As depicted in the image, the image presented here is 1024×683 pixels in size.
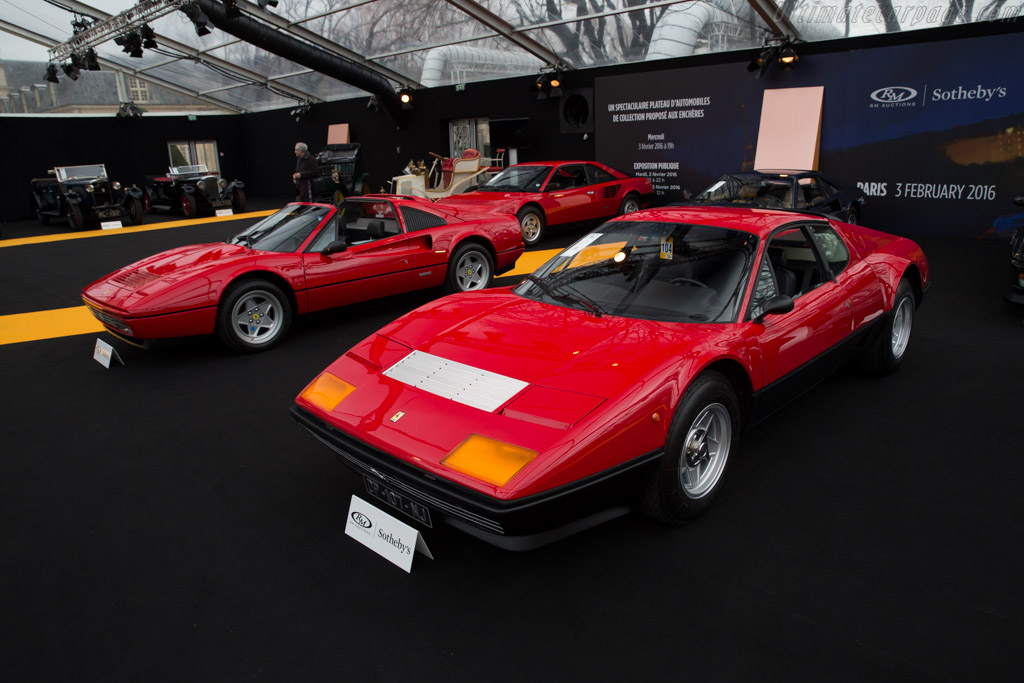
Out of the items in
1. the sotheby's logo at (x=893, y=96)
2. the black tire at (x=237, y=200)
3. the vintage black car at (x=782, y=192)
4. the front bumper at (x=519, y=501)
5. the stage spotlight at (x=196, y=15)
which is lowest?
the front bumper at (x=519, y=501)

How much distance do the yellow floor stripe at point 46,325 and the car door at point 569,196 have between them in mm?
6003

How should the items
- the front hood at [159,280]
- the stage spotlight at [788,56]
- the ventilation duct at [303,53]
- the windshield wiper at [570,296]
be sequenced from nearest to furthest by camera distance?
1. the windshield wiper at [570,296]
2. the front hood at [159,280]
3. the stage spotlight at [788,56]
4. the ventilation duct at [303,53]

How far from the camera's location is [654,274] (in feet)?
9.86

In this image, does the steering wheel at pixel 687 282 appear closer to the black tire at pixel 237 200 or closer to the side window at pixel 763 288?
the side window at pixel 763 288

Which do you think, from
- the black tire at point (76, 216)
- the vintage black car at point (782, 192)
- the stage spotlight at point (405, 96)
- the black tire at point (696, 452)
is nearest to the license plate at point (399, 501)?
the black tire at point (696, 452)

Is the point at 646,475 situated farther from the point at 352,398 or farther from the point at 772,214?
the point at 772,214

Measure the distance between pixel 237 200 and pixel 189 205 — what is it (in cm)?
109

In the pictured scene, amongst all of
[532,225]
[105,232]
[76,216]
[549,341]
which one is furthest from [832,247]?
[76,216]

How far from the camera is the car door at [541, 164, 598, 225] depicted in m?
9.55

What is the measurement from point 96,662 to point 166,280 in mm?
3267

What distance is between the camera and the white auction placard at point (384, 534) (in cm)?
225

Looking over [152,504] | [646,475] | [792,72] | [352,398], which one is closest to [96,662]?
[152,504]

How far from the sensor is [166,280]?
457cm

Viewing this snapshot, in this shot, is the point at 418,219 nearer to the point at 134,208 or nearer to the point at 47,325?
the point at 47,325
